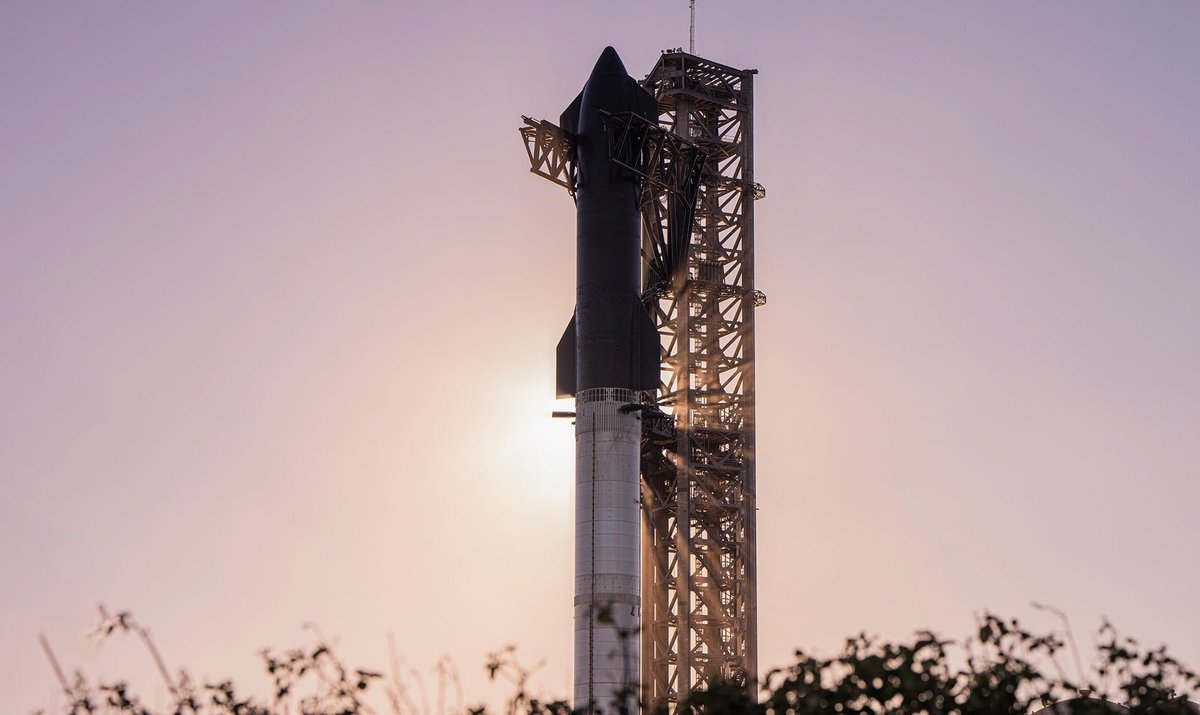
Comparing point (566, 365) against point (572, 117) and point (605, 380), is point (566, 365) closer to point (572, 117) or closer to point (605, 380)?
point (605, 380)

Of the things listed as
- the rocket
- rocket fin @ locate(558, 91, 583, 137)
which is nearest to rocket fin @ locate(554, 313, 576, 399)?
the rocket

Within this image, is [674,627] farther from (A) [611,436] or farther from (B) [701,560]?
(A) [611,436]

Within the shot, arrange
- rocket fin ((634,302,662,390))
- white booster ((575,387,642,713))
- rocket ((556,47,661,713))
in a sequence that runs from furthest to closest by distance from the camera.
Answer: rocket fin ((634,302,662,390))
rocket ((556,47,661,713))
white booster ((575,387,642,713))

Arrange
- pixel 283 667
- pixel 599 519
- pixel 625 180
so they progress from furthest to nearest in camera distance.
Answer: pixel 625 180, pixel 599 519, pixel 283 667

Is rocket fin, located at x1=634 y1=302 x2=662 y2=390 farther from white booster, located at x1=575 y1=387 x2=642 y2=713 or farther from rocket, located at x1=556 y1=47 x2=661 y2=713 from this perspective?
Result: white booster, located at x1=575 y1=387 x2=642 y2=713

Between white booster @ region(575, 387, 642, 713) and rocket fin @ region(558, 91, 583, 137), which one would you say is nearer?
white booster @ region(575, 387, 642, 713)

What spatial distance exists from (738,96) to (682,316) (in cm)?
1486

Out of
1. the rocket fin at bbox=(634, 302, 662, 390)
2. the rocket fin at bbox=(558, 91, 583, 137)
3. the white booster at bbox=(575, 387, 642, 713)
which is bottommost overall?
the white booster at bbox=(575, 387, 642, 713)

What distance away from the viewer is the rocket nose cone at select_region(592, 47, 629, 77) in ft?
307

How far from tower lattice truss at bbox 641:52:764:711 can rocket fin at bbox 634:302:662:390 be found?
21.0 ft

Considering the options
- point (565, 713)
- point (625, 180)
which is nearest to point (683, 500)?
point (625, 180)

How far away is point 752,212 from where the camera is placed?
105812 mm

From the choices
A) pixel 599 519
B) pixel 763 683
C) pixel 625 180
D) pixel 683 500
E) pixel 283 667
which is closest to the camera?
pixel 763 683

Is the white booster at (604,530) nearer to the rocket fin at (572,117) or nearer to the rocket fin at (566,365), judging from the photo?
the rocket fin at (566,365)
